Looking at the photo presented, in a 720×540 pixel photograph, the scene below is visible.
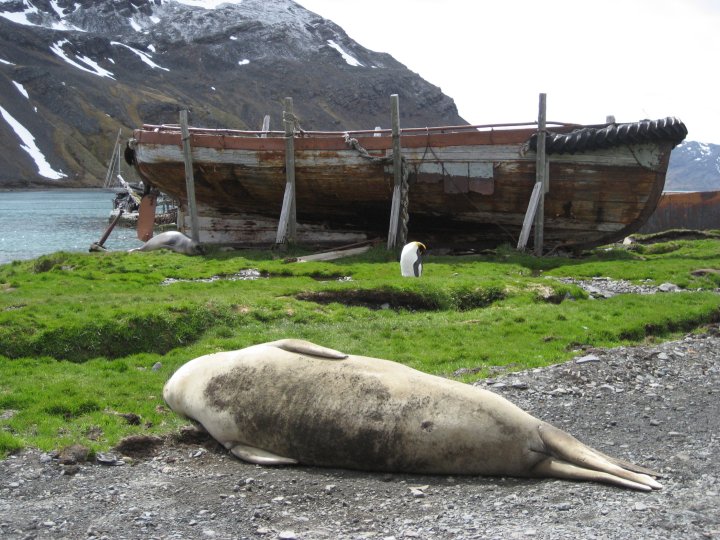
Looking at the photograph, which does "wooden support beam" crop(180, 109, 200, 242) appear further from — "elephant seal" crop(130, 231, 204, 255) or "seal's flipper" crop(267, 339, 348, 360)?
"seal's flipper" crop(267, 339, 348, 360)

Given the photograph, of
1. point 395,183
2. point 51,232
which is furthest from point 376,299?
point 51,232

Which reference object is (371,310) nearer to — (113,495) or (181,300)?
(181,300)

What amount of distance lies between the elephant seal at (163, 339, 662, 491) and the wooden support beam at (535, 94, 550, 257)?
1662 centimetres

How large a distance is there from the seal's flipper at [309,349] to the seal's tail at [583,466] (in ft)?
7.80

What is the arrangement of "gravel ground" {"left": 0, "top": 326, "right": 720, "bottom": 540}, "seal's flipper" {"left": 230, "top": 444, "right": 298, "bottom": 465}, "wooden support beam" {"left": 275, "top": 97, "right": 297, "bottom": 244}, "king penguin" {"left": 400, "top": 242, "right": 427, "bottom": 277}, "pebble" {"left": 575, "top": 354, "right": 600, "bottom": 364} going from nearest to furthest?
"gravel ground" {"left": 0, "top": 326, "right": 720, "bottom": 540} < "seal's flipper" {"left": 230, "top": 444, "right": 298, "bottom": 465} < "pebble" {"left": 575, "top": 354, "right": 600, "bottom": 364} < "king penguin" {"left": 400, "top": 242, "right": 427, "bottom": 277} < "wooden support beam" {"left": 275, "top": 97, "right": 297, "bottom": 244}

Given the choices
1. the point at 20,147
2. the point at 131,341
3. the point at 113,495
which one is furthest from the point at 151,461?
the point at 20,147

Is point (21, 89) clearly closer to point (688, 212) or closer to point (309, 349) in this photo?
point (688, 212)

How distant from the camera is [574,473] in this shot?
6770 millimetres

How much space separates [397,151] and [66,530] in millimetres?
19915

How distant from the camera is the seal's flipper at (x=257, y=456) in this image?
304 inches

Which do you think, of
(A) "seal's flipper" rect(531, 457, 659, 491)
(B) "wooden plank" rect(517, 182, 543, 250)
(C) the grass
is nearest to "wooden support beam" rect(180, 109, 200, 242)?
(C) the grass

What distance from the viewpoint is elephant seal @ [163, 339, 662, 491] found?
A: 7.03 m

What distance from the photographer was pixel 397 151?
81.6ft

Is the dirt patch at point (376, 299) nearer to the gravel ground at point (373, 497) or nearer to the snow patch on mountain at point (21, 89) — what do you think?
the gravel ground at point (373, 497)
